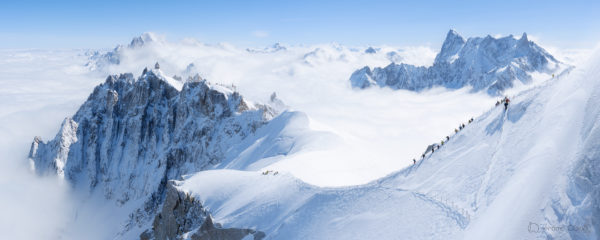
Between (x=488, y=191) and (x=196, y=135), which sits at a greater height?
(x=488, y=191)

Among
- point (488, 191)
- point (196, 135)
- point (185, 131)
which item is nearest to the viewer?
point (488, 191)

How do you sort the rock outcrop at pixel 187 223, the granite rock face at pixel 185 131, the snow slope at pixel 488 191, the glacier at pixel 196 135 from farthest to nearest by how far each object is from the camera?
the granite rock face at pixel 185 131 < the glacier at pixel 196 135 < the rock outcrop at pixel 187 223 < the snow slope at pixel 488 191

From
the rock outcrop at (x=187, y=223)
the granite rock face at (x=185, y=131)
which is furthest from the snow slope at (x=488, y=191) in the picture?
the granite rock face at (x=185, y=131)

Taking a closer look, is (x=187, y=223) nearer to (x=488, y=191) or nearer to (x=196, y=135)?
(x=488, y=191)

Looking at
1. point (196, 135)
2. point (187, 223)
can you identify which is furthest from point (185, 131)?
point (187, 223)

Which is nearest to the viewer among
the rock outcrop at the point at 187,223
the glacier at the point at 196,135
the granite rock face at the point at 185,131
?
the rock outcrop at the point at 187,223

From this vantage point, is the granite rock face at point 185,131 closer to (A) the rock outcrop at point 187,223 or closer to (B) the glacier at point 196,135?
(B) the glacier at point 196,135

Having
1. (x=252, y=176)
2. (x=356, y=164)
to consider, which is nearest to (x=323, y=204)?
(x=252, y=176)

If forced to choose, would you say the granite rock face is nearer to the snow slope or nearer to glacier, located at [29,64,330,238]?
glacier, located at [29,64,330,238]

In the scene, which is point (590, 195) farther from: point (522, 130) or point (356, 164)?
point (356, 164)
